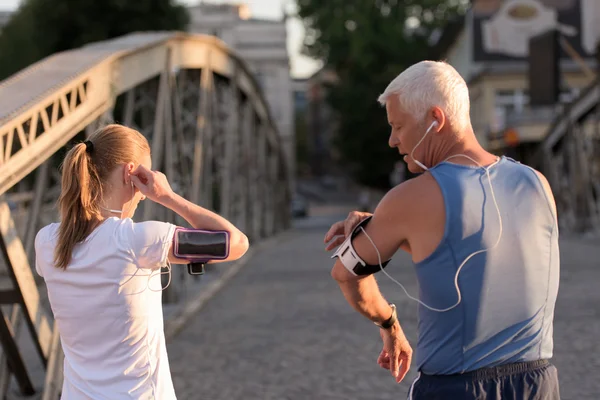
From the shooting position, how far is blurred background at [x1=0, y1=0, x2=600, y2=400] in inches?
298

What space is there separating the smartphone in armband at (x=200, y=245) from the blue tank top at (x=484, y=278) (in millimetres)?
645

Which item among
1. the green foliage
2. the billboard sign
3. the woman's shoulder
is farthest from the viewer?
the billboard sign

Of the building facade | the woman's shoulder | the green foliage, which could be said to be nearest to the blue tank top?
the woman's shoulder

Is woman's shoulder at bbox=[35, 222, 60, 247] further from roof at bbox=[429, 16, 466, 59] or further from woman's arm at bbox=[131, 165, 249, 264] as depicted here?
roof at bbox=[429, 16, 466, 59]

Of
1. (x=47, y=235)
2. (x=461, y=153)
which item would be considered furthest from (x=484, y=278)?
(x=47, y=235)

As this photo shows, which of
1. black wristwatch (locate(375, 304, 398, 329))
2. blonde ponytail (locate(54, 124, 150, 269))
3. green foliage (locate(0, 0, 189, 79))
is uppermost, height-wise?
blonde ponytail (locate(54, 124, 150, 269))

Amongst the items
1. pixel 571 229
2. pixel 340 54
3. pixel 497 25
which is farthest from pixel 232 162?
pixel 497 25

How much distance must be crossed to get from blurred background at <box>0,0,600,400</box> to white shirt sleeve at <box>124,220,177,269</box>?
2.74 meters

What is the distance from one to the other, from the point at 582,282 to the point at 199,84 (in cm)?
608

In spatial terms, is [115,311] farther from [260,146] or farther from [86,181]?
[260,146]

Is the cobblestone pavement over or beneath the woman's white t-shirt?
beneath

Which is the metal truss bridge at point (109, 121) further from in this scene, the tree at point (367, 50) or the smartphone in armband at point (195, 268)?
the tree at point (367, 50)

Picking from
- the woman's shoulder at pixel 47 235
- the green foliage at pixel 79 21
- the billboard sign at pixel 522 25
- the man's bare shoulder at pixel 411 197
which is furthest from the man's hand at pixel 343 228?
the billboard sign at pixel 522 25

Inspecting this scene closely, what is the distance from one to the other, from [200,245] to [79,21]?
32472mm
